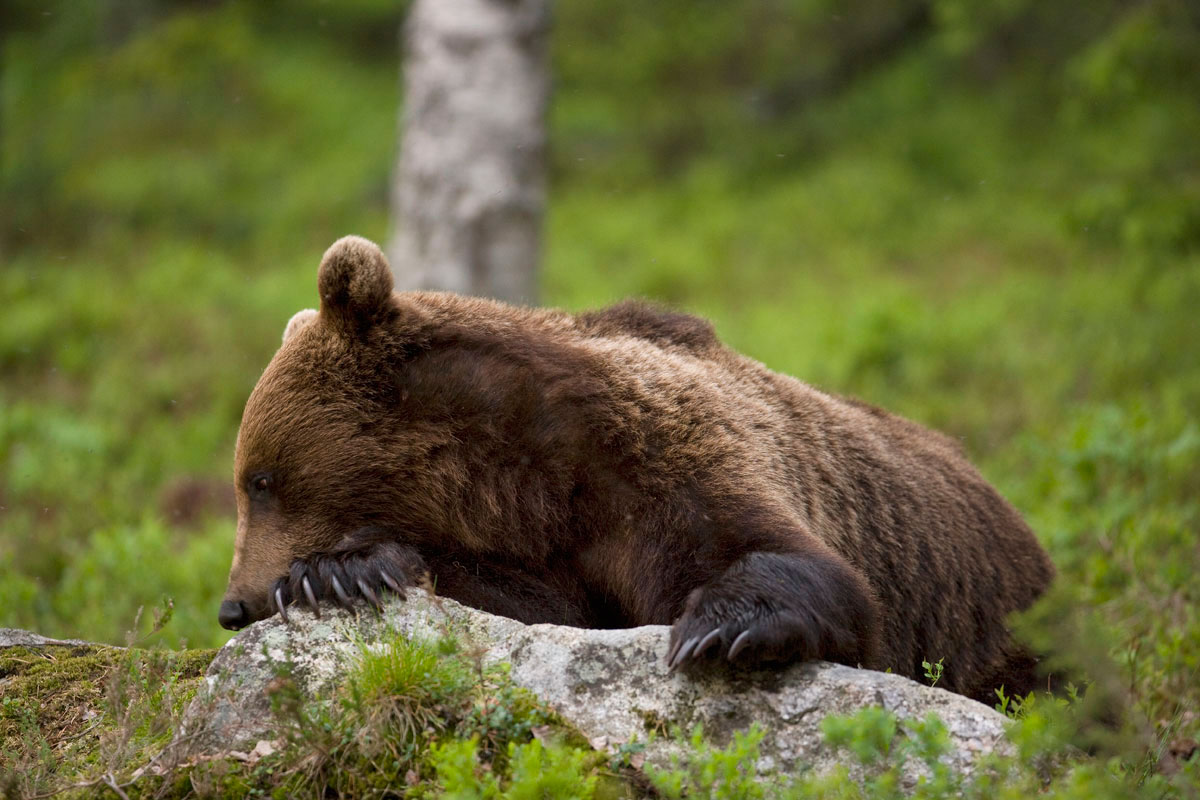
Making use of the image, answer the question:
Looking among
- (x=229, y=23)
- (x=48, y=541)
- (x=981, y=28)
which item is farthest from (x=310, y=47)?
(x=48, y=541)

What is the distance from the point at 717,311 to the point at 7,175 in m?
8.48

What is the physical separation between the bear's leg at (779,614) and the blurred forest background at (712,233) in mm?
765

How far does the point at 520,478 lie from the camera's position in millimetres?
4133

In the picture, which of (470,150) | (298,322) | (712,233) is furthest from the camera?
(712,233)

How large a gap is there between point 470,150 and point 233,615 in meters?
5.55

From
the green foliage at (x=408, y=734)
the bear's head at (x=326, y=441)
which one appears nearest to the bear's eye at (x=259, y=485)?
the bear's head at (x=326, y=441)

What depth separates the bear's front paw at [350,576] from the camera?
3914mm

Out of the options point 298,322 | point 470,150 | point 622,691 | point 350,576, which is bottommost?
point 622,691

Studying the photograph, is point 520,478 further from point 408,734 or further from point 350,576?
point 408,734

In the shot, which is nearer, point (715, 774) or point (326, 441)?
point (715, 774)

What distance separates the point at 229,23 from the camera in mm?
10477

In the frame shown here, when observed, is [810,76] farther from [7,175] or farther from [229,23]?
[7,175]

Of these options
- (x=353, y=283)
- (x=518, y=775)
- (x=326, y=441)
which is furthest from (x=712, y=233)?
(x=518, y=775)

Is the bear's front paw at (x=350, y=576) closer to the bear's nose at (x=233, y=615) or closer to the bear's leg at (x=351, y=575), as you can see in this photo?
the bear's leg at (x=351, y=575)
